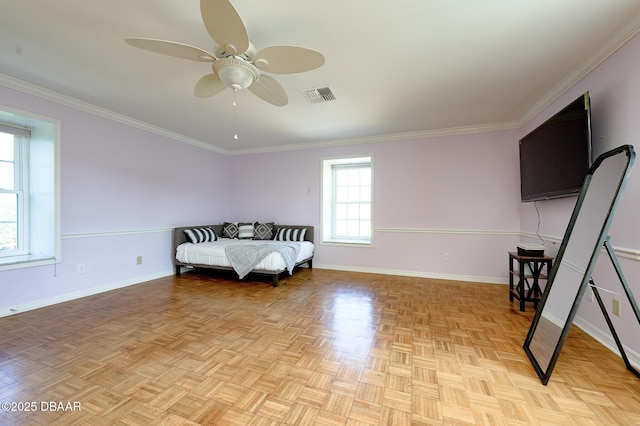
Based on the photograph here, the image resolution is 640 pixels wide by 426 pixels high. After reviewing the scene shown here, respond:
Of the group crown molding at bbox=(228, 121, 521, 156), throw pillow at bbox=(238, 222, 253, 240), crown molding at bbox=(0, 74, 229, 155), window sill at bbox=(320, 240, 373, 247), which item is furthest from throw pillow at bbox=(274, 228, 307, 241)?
crown molding at bbox=(0, 74, 229, 155)

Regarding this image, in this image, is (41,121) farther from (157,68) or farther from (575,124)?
(575,124)

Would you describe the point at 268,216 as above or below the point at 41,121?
below

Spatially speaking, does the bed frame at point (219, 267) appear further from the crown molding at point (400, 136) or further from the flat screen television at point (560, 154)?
the flat screen television at point (560, 154)

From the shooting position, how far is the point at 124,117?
149 inches

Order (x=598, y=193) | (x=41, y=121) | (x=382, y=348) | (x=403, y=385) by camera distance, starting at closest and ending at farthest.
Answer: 1. (x=403, y=385)
2. (x=598, y=193)
3. (x=382, y=348)
4. (x=41, y=121)

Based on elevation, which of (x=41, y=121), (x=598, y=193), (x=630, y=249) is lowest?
(x=630, y=249)

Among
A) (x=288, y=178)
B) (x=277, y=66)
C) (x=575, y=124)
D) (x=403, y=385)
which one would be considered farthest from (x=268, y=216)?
(x=575, y=124)

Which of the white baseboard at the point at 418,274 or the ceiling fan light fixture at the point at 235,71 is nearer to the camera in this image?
the ceiling fan light fixture at the point at 235,71

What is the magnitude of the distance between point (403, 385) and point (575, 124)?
2.64 m

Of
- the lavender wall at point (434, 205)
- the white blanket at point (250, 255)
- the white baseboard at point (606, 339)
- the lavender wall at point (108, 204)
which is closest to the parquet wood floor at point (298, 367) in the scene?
the white baseboard at point (606, 339)

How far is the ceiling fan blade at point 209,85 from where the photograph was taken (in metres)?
2.16

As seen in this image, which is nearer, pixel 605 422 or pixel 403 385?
pixel 605 422

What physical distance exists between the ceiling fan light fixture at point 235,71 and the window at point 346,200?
3.18m

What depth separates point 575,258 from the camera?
6.27 ft
